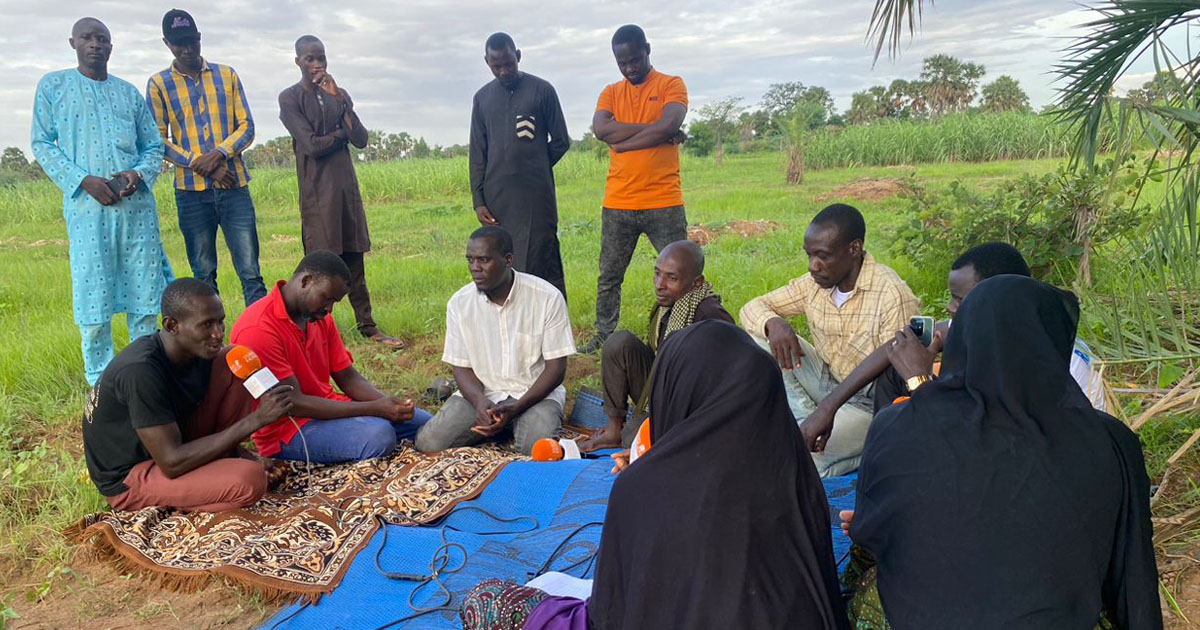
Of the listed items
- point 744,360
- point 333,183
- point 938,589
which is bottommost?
point 938,589

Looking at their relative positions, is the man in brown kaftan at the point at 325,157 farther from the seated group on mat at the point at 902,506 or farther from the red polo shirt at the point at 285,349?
the seated group on mat at the point at 902,506

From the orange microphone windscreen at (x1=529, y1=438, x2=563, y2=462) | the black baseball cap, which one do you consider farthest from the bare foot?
the black baseball cap

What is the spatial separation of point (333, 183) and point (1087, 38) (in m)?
4.95

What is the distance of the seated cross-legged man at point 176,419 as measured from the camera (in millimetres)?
3488

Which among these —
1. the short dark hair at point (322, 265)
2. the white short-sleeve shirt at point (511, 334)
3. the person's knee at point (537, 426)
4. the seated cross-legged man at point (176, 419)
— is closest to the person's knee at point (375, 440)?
the white short-sleeve shirt at point (511, 334)

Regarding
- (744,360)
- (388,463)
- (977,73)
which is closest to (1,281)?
(388,463)

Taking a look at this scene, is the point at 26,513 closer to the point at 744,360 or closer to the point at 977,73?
the point at 744,360

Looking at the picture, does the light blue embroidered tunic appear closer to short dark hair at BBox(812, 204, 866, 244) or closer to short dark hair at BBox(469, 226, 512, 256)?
short dark hair at BBox(469, 226, 512, 256)

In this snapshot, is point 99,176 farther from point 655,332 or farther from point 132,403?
point 655,332

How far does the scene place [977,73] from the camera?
3653cm

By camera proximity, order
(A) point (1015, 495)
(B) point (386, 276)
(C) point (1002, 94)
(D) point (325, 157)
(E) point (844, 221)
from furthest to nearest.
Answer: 1. (C) point (1002, 94)
2. (B) point (386, 276)
3. (D) point (325, 157)
4. (E) point (844, 221)
5. (A) point (1015, 495)

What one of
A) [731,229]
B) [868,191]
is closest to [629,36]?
[731,229]

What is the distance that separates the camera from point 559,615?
2.37 metres

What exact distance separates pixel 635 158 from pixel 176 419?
137 inches
